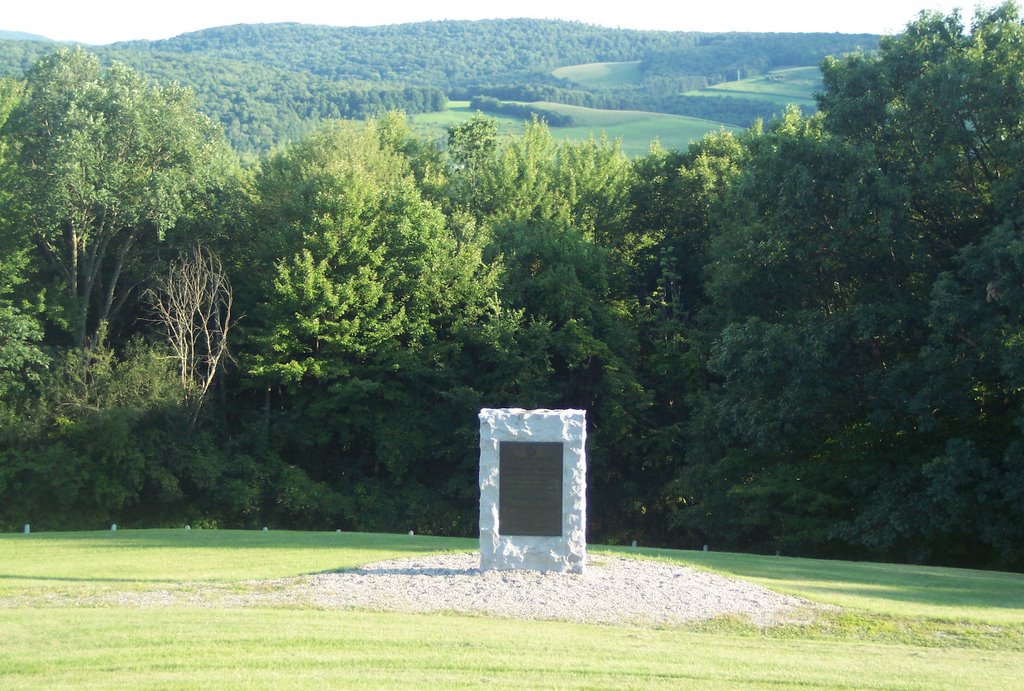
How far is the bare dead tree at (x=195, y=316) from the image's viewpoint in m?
37.2

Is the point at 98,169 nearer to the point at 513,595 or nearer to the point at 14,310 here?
the point at 14,310

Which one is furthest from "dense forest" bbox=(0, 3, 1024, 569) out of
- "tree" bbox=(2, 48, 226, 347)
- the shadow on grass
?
the shadow on grass

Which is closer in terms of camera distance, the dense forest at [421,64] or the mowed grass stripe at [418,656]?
the mowed grass stripe at [418,656]

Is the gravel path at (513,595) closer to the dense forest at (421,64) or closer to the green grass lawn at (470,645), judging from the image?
the green grass lawn at (470,645)

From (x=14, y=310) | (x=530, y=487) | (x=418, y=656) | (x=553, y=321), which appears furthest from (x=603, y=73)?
(x=418, y=656)

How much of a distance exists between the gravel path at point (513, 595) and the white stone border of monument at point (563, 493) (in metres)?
0.20

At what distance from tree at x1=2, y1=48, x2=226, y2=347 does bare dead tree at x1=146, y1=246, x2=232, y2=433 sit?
4.95 feet

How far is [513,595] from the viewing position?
13914 millimetres

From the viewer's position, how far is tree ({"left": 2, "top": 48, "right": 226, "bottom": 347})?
3584 cm

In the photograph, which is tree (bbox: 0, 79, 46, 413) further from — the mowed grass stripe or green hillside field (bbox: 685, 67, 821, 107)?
green hillside field (bbox: 685, 67, 821, 107)

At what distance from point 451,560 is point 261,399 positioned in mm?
25545

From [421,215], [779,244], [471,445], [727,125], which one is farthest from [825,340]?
[727,125]

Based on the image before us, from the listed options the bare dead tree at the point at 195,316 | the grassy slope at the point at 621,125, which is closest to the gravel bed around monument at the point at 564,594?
the bare dead tree at the point at 195,316

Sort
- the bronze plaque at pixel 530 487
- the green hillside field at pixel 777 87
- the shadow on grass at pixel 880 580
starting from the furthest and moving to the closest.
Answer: the green hillside field at pixel 777 87, the shadow on grass at pixel 880 580, the bronze plaque at pixel 530 487
